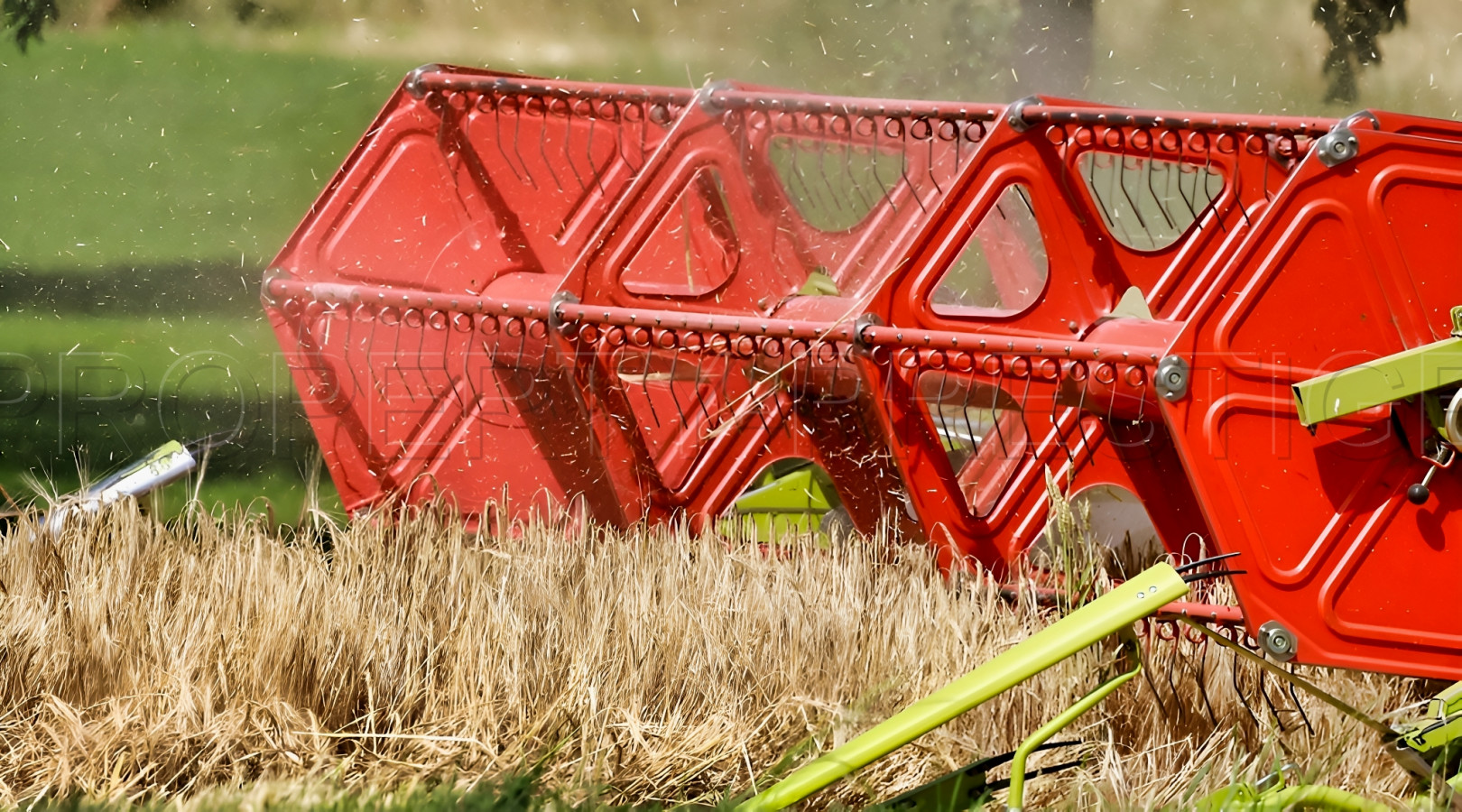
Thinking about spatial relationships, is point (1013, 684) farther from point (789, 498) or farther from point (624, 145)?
point (624, 145)

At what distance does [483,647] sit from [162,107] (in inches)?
583

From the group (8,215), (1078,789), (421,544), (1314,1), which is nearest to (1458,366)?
(1078,789)

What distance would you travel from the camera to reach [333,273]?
176 inches

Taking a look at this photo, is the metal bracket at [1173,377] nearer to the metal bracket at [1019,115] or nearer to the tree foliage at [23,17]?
the metal bracket at [1019,115]

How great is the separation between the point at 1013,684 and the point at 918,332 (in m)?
1.28

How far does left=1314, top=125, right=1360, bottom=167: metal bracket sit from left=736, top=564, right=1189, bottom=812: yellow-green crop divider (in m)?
1.19

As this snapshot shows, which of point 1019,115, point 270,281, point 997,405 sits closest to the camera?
point 1019,115

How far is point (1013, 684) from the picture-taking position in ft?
7.16

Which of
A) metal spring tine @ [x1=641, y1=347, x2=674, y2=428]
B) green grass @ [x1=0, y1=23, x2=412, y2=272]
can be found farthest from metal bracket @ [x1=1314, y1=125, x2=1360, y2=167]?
green grass @ [x1=0, y1=23, x2=412, y2=272]

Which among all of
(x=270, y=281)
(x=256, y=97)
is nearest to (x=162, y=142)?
(x=256, y=97)

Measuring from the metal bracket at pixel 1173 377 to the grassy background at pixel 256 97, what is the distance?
483 centimetres

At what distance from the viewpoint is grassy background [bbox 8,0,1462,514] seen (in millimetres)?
8680

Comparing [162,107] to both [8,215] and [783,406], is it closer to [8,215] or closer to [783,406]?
[8,215]

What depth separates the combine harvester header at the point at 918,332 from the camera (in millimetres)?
2846
